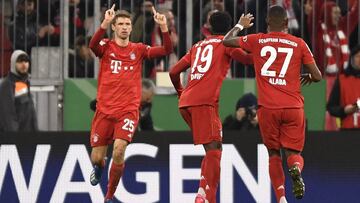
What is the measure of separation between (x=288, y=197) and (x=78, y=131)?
2692mm

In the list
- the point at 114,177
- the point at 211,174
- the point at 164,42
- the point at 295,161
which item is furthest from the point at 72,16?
the point at 295,161

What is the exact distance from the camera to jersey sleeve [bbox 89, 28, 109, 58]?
57.8ft

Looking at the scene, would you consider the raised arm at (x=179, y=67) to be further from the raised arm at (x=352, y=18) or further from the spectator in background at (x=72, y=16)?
the raised arm at (x=352, y=18)

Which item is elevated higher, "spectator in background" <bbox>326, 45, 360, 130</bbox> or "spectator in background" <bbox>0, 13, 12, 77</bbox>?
"spectator in background" <bbox>0, 13, 12, 77</bbox>

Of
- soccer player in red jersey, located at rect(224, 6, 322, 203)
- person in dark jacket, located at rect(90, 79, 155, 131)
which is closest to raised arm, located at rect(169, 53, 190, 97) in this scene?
soccer player in red jersey, located at rect(224, 6, 322, 203)

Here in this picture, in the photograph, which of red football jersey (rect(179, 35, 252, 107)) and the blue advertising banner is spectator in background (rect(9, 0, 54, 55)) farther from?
red football jersey (rect(179, 35, 252, 107))

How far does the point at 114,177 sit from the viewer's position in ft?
58.2

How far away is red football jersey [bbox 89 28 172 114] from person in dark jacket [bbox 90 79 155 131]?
5.96ft

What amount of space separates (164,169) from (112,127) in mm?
1571

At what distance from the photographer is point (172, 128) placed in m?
20.3

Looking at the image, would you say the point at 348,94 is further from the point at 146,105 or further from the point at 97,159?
the point at 97,159

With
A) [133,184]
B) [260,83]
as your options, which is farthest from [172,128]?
[260,83]

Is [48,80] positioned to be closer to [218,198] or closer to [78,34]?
[78,34]

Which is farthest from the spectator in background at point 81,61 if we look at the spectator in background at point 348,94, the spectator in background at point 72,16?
the spectator in background at point 348,94
